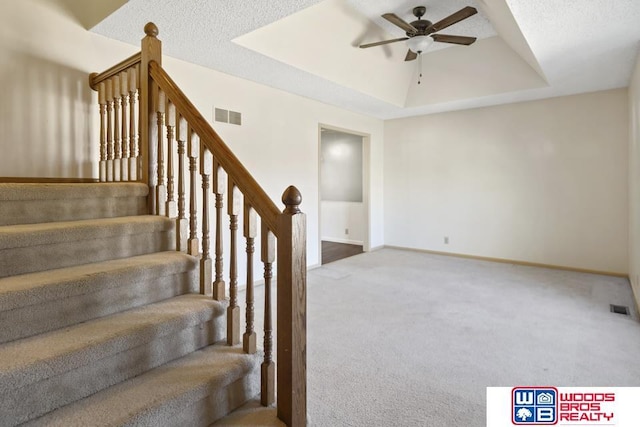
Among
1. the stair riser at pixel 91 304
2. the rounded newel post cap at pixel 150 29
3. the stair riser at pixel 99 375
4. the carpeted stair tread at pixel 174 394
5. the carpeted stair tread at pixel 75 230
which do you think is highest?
the rounded newel post cap at pixel 150 29

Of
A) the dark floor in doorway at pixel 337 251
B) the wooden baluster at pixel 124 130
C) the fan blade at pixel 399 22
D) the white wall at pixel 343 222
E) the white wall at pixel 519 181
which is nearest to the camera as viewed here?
the wooden baluster at pixel 124 130

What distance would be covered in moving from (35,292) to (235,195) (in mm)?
895

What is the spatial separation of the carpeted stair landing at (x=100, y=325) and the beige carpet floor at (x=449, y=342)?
0.92 ft

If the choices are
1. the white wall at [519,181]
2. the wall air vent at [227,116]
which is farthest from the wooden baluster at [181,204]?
the white wall at [519,181]

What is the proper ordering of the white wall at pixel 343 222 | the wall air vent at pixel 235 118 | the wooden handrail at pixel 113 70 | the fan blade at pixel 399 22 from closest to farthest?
the wooden handrail at pixel 113 70 < the fan blade at pixel 399 22 < the wall air vent at pixel 235 118 < the white wall at pixel 343 222

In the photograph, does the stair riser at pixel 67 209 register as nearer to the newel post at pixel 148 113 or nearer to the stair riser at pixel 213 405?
the newel post at pixel 148 113

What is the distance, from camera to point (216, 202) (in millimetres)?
1782

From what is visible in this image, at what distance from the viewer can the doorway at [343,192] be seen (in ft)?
22.8

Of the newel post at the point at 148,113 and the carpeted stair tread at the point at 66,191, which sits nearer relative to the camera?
the carpeted stair tread at the point at 66,191

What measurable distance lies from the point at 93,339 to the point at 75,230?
65cm

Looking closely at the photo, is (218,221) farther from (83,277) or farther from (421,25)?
(421,25)

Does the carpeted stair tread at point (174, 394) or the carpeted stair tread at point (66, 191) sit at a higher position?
the carpeted stair tread at point (66, 191)

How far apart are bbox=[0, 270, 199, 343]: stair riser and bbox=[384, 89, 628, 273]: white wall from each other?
493cm

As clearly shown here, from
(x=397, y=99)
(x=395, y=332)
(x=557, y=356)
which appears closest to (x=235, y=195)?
(x=395, y=332)
